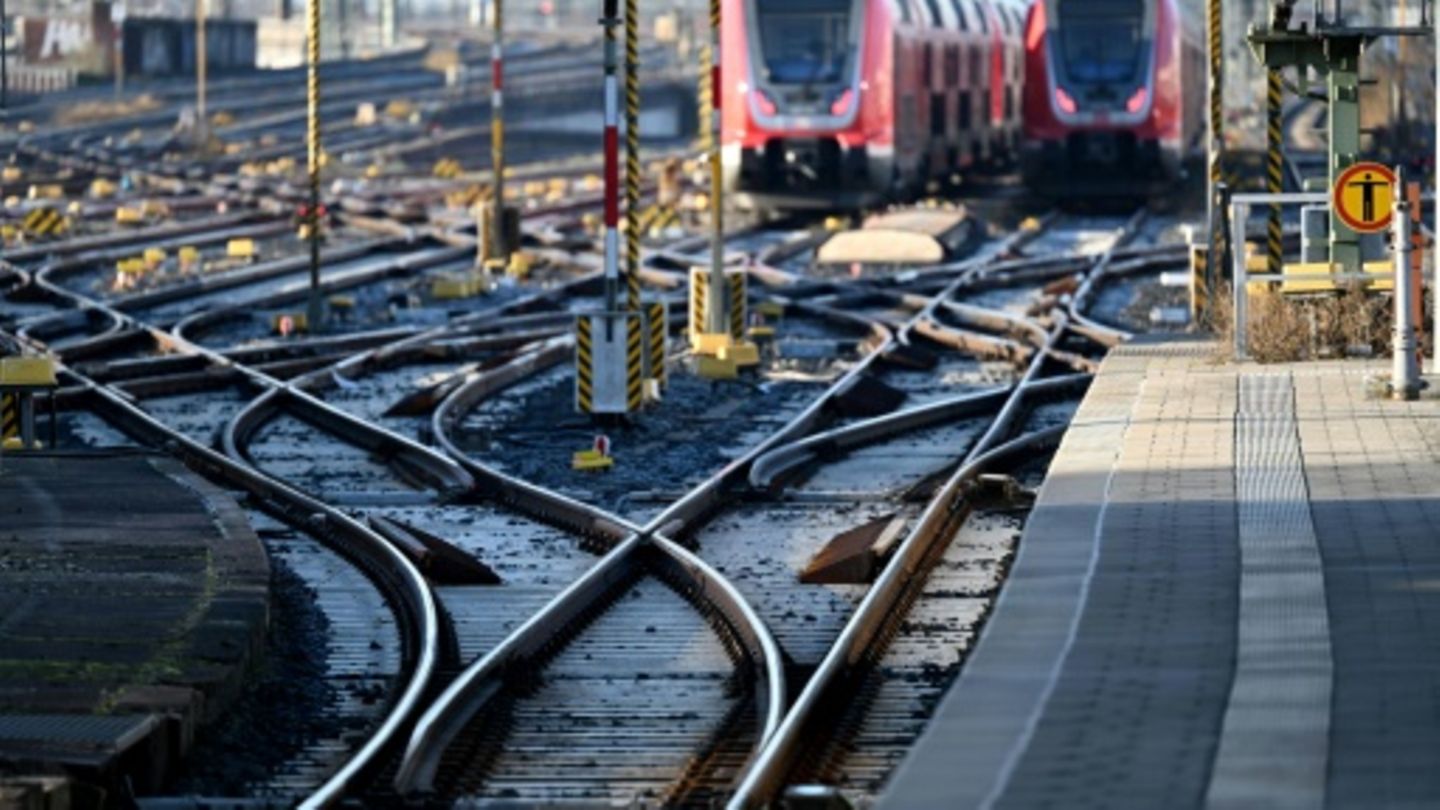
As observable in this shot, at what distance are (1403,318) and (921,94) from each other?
92.3 feet

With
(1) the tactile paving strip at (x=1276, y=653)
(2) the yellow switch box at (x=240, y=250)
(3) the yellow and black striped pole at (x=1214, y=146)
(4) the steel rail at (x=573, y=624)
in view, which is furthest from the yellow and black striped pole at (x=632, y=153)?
(2) the yellow switch box at (x=240, y=250)

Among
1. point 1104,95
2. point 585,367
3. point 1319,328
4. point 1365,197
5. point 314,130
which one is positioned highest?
point 1104,95

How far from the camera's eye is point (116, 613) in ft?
44.0

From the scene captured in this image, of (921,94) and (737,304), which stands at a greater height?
(921,94)

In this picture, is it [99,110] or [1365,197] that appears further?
[99,110]

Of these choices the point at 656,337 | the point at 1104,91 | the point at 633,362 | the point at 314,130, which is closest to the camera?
the point at 633,362

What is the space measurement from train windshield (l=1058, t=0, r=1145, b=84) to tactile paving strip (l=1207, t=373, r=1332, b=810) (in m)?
30.4

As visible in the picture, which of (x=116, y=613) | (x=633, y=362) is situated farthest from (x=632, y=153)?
(x=116, y=613)

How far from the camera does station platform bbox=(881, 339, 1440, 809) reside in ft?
29.2

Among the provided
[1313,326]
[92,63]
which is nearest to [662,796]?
[1313,326]

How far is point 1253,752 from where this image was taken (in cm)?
916

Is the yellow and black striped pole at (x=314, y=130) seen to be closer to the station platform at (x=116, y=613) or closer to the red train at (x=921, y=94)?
the station platform at (x=116, y=613)

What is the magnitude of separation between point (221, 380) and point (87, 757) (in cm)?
1543

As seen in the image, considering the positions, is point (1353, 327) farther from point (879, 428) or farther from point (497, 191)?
point (497, 191)
